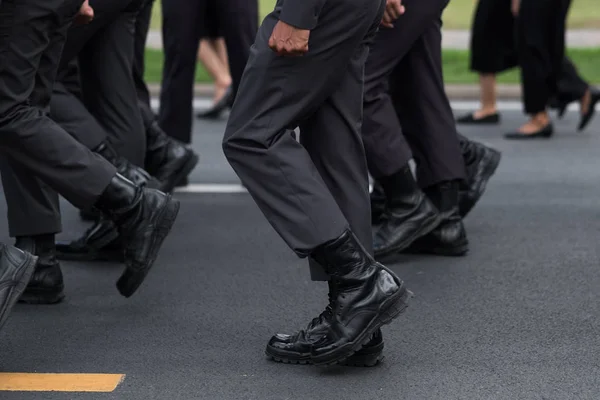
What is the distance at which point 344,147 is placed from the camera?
3.93m

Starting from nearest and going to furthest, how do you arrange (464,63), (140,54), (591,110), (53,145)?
1. (53,145)
2. (140,54)
3. (591,110)
4. (464,63)

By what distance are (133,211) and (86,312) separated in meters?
0.39

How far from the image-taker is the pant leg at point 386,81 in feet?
16.8

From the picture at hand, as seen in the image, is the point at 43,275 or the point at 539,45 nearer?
the point at 43,275

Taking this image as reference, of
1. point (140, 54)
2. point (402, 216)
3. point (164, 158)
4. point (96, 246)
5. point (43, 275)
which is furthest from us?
point (140, 54)

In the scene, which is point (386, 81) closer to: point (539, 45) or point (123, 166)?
point (123, 166)

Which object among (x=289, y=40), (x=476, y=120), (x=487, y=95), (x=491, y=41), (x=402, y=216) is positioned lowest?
(x=476, y=120)

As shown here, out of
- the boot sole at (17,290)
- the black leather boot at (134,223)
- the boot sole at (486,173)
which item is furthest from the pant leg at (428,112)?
the boot sole at (17,290)

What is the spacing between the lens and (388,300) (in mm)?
3840

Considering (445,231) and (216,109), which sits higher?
(445,231)

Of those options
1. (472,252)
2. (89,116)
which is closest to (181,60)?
(89,116)

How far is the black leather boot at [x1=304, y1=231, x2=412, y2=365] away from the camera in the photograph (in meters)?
3.82

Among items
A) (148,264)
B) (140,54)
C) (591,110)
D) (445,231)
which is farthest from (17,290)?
(591,110)

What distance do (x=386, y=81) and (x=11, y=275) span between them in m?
1.93
